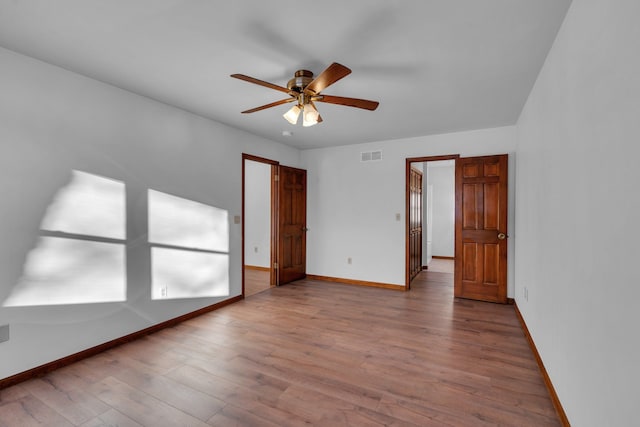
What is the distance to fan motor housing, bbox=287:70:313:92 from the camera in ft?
8.26

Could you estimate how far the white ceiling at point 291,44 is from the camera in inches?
71.7

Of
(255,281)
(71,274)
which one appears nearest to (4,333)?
(71,274)

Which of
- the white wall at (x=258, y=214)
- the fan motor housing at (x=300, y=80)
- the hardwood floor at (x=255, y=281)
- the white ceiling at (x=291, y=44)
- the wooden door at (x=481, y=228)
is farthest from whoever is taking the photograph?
the white wall at (x=258, y=214)

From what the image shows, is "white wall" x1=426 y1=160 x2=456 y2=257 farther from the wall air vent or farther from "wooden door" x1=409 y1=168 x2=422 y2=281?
the wall air vent

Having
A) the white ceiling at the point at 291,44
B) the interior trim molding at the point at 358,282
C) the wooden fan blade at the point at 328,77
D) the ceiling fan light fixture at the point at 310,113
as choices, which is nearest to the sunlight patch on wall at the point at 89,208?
the white ceiling at the point at 291,44

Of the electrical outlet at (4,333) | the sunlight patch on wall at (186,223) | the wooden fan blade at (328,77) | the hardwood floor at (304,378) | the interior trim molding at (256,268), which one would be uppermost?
the wooden fan blade at (328,77)

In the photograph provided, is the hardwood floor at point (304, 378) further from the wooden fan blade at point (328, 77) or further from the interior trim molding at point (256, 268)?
the interior trim molding at point (256, 268)

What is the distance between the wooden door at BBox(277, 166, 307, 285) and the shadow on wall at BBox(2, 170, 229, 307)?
1528 mm

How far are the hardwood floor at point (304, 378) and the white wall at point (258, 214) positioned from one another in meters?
2.94

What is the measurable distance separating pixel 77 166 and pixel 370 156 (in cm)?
413

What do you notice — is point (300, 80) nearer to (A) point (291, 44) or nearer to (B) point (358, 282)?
(A) point (291, 44)

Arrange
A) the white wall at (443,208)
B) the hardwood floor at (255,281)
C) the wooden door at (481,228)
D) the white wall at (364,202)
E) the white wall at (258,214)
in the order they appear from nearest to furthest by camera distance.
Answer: the wooden door at (481,228) → the white wall at (364,202) → the hardwood floor at (255,281) → the white wall at (258,214) → the white wall at (443,208)

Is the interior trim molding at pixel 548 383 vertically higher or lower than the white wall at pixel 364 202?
lower

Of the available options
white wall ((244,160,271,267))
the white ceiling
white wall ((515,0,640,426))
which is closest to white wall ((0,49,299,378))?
the white ceiling
